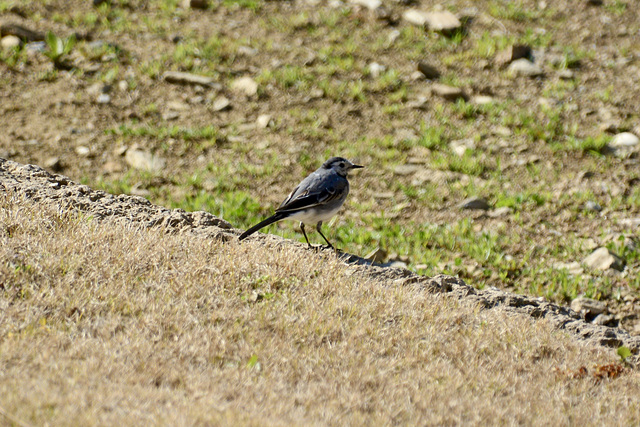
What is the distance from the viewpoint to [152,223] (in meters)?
6.43

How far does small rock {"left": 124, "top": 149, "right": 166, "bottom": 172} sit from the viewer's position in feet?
29.0

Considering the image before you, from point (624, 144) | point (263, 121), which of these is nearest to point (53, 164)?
point (263, 121)

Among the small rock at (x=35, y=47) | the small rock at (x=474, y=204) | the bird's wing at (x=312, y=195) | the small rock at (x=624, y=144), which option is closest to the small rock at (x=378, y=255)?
the bird's wing at (x=312, y=195)

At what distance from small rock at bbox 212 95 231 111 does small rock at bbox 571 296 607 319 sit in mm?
5241

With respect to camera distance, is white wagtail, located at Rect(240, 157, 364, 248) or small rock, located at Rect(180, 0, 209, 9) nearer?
white wagtail, located at Rect(240, 157, 364, 248)

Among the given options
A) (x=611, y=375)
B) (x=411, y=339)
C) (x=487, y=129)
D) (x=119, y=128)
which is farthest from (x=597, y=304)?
(x=119, y=128)

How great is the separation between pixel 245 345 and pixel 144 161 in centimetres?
472

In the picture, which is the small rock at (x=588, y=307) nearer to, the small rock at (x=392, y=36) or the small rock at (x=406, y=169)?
the small rock at (x=406, y=169)

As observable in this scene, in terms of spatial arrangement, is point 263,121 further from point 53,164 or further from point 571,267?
point 571,267

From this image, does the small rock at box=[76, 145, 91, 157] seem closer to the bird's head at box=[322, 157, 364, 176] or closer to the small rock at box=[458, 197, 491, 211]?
the bird's head at box=[322, 157, 364, 176]

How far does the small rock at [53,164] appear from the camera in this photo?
28.2 feet

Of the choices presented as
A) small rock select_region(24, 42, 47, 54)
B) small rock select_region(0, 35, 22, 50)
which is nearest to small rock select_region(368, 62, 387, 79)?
small rock select_region(24, 42, 47, 54)

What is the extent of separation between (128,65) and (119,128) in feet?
5.10

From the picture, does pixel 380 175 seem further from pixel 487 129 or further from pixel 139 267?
pixel 139 267
